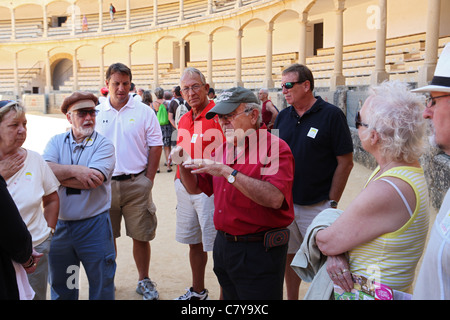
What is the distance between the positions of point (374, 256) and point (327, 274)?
25 cm

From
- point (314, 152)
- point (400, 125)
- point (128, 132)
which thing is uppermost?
point (400, 125)


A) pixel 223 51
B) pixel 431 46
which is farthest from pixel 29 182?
pixel 223 51

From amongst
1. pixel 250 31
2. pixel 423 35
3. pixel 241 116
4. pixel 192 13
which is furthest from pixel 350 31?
pixel 241 116

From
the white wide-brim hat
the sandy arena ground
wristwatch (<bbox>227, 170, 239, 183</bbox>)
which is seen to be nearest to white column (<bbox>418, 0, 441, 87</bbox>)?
the sandy arena ground

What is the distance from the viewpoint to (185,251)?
4.53 meters

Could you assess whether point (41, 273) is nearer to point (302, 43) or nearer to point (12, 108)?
point (12, 108)

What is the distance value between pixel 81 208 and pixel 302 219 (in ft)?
5.17

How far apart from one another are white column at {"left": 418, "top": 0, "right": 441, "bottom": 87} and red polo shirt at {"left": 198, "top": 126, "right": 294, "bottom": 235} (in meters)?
7.69

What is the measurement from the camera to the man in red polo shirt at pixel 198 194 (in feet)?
10.3

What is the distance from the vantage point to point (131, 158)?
3.38 m

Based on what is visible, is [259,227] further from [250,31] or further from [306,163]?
[250,31]

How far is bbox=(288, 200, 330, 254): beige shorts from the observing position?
2.95m

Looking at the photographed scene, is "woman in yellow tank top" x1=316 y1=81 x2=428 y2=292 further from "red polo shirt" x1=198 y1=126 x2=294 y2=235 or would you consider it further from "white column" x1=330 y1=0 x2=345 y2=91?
"white column" x1=330 y1=0 x2=345 y2=91

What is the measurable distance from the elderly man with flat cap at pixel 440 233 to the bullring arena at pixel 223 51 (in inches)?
95.0
